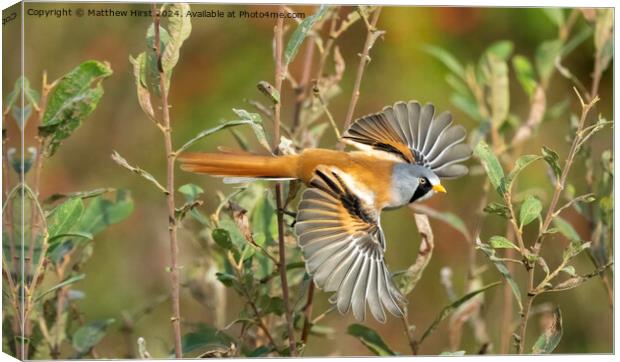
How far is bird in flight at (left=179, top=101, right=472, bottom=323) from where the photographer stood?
1.71 metres

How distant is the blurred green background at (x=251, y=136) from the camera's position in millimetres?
2416

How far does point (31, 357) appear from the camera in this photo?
76.5 inches

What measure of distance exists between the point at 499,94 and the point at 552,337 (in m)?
0.72

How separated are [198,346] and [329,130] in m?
0.81

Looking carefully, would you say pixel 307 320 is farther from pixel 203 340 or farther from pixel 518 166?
pixel 518 166

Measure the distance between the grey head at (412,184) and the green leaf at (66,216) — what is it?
556mm

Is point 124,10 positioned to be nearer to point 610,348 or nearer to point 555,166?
point 555,166

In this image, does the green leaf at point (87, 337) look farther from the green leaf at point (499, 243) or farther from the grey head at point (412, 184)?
the green leaf at point (499, 243)

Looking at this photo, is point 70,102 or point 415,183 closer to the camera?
point 70,102

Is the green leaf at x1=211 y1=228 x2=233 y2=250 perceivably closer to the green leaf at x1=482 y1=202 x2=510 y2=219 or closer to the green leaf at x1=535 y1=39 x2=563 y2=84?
the green leaf at x1=482 y1=202 x2=510 y2=219

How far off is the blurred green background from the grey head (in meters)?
0.48

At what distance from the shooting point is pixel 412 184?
1947 millimetres

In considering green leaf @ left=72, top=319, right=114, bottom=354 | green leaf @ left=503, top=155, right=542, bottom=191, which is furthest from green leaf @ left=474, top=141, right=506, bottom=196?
green leaf @ left=72, top=319, right=114, bottom=354

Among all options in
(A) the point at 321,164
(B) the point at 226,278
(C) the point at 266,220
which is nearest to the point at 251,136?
(C) the point at 266,220
